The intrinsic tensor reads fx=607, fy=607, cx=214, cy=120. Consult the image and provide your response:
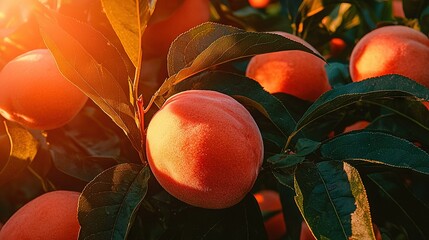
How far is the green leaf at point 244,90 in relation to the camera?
1.14 metres

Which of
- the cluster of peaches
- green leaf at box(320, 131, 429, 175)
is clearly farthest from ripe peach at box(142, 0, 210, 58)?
green leaf at box(320, 131, 429, 175)

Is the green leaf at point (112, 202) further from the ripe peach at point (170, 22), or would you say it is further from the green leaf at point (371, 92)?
the ripe peach at point (170, 22)

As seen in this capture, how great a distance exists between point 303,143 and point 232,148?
189 mm

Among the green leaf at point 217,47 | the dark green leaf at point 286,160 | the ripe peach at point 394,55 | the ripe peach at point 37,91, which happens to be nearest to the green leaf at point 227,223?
the dark green leaf at point 286,160

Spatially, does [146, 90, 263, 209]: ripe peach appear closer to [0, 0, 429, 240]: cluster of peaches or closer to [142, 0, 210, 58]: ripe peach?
[0, 0, 429, 240]: cluster of peaches

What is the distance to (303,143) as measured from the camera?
1073 mm

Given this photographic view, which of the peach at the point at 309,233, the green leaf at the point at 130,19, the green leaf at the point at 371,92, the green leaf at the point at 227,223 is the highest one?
the green leaf at the point at 130,19

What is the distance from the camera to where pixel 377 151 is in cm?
101

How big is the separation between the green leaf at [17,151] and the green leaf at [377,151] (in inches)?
25.0

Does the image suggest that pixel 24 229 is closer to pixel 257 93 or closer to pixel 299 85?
pixel 257 93

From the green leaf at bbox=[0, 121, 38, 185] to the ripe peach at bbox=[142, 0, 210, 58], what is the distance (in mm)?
395

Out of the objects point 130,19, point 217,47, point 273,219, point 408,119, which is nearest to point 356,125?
point 408,119

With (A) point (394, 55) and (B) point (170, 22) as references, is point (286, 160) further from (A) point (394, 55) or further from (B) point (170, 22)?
(B) point (170, 22)

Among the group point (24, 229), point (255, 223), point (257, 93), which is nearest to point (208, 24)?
point (257, 93)
